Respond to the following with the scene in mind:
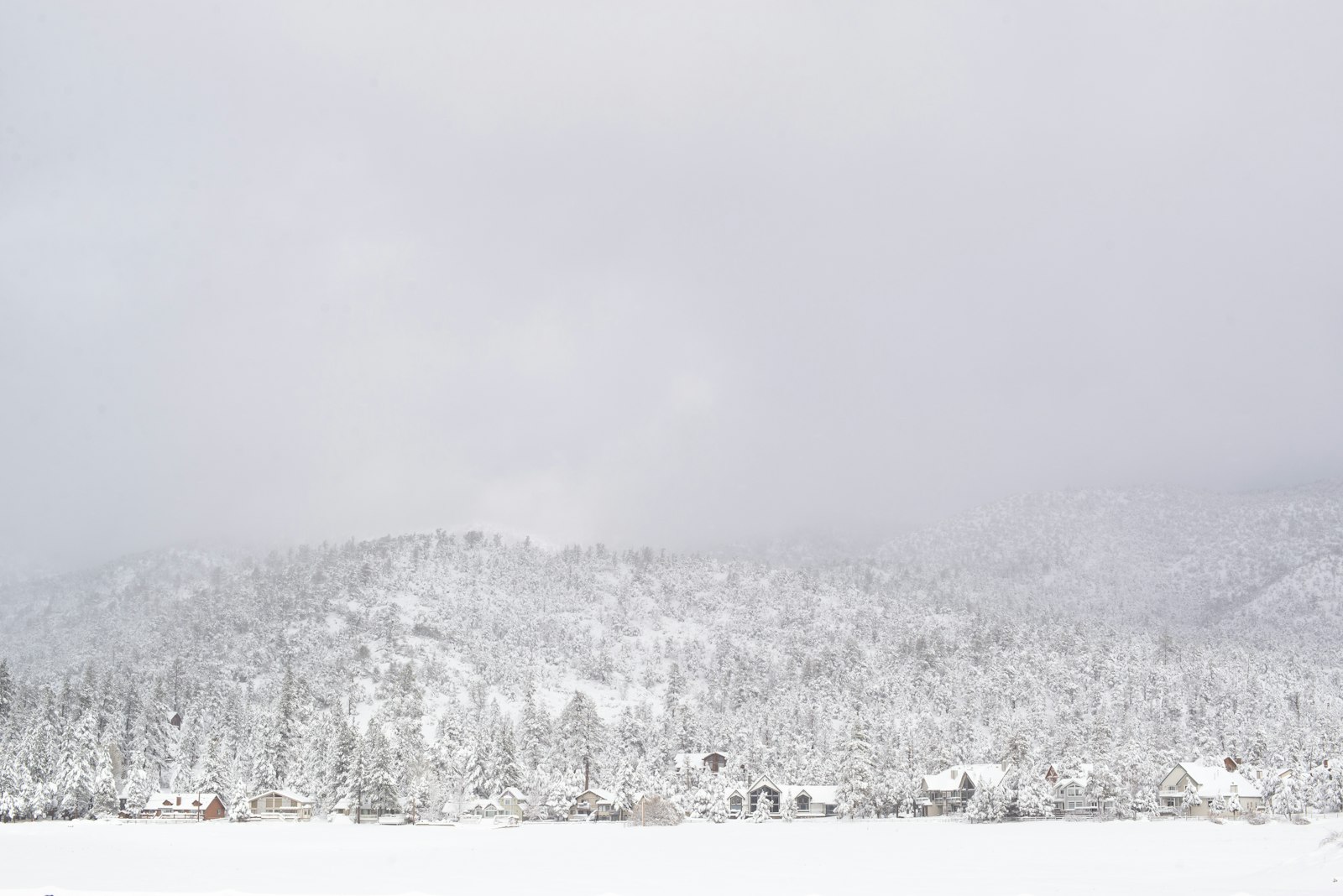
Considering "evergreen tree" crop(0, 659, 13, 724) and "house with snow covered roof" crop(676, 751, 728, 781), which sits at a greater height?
"evergreen tree" crop(0, 659, 13, 724)

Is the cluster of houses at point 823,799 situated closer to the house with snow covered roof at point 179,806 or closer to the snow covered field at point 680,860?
the house with snow covered roof at point 179,806

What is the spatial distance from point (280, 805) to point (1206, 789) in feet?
366

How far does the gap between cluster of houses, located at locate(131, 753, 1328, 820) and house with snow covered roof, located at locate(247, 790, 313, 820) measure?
102 millimetres

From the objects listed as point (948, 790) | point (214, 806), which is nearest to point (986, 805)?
point (948, 790)

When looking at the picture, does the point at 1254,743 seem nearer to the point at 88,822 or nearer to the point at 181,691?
the point at 88,822

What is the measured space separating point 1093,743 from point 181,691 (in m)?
155

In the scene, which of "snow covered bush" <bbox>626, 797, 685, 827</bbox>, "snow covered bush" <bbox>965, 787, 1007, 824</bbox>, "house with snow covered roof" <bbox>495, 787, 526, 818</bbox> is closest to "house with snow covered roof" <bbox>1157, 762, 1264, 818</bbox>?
"snow covered bush" <bbox>965, 787, 1007, 824</bbox>

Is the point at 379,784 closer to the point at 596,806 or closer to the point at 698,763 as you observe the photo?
the point at 596,806

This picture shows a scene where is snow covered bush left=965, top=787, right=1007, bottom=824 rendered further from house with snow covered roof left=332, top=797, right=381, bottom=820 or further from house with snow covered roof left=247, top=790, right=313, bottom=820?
house with snow covered roof left=247, top=790, right=313, bottom=820

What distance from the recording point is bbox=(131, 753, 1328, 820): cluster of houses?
386 feet

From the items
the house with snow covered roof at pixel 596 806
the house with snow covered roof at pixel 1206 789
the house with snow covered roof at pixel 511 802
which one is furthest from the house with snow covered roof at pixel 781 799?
the house with snow covered roof at pixel 1206 789

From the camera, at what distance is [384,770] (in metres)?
114

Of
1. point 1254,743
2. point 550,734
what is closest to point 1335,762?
point 1254,743

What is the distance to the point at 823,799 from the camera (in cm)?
13000
